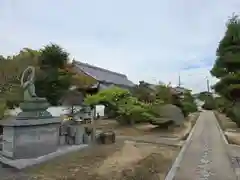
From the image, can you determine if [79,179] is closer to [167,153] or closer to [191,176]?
[191,176]

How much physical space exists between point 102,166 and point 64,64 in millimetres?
13821

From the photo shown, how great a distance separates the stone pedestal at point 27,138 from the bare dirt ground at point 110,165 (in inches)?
31.3

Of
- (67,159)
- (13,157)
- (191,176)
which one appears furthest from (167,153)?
(13,157)

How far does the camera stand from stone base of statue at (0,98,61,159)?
23.5ft

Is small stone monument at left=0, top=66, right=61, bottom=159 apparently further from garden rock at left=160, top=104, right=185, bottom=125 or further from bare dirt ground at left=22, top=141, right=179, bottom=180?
garden rock at left=160, top=104, right=185, bottom=125

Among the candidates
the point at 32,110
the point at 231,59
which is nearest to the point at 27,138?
the point at 32,110

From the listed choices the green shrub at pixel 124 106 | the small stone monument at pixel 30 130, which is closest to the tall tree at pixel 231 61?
the green shrub at pixel 124 106

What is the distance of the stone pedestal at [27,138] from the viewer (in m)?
7.14

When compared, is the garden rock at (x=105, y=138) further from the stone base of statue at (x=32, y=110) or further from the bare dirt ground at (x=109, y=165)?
the stone base of statue at (x=32, y=110)

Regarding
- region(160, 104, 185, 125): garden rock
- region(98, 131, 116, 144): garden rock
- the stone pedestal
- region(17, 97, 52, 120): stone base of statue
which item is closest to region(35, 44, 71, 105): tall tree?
region(160, 104, 185, 125): garden rock

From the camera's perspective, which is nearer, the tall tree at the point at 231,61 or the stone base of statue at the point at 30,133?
the stone base of statue at the point at 30,133

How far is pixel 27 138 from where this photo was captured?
7.39m

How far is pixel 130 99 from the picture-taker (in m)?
17.2

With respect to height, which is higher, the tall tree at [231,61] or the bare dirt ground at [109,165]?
the tall tree at [231,61]
